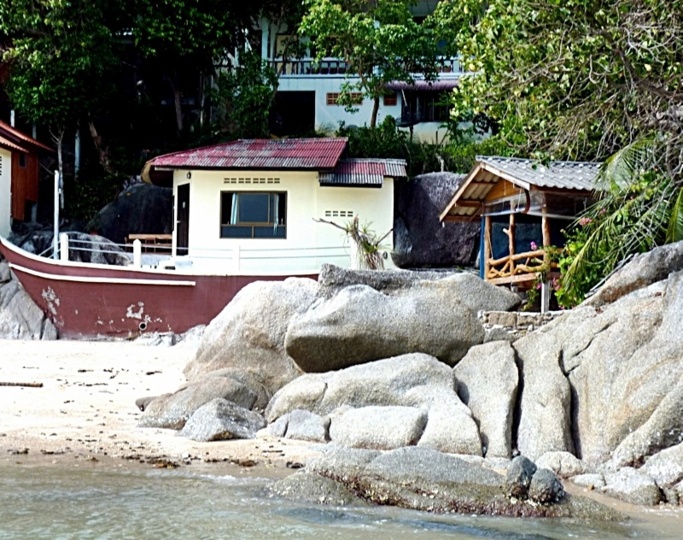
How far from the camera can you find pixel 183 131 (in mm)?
31516

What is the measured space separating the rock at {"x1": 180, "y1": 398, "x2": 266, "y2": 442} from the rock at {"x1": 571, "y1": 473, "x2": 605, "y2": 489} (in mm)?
4131

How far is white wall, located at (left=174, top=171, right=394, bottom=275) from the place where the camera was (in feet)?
84.3

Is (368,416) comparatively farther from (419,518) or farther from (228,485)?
(419,518)

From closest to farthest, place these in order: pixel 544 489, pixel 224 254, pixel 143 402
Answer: pixel 544 489 < pixel 143 402 < pixel 224 254

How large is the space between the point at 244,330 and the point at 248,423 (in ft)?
9.66

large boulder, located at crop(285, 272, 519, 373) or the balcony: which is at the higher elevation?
the balcony

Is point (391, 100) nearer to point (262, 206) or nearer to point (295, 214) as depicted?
point (295, 214)

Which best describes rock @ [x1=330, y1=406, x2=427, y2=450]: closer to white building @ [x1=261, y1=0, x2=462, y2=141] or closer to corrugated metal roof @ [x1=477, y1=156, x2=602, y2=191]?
corrugated metal roof @ [x1=477, y1=156, x2=602, y2=191]

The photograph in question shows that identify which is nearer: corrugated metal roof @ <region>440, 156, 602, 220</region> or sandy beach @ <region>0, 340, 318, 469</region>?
sandy beach @ <region>0, 340, 318, 469</region>

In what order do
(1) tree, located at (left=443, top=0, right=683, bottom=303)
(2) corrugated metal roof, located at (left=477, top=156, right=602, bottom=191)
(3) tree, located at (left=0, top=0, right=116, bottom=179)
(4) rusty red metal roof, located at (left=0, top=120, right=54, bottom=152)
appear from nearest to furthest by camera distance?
(1) tree, located at (left=443, top=0, right=683, bottom=303)
(2) corrugated metal roof, located at (left=477, top=156, right=602, bottom=191)
(4) rusty red metal roof, located at (left=0, top=120, right=54, bottom=152)
(3) tree, located at (left=0, top=0, right=116, bottom=179)

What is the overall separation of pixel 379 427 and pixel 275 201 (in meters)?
15.1

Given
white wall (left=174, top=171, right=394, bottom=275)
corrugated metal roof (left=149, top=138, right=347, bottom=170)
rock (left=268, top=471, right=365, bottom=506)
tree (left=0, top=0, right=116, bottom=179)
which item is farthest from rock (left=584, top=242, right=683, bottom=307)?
tree (left=0, top=0, right=116, bottom=179)

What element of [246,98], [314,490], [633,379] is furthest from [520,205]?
[246,98]

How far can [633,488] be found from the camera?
9.60 meters
